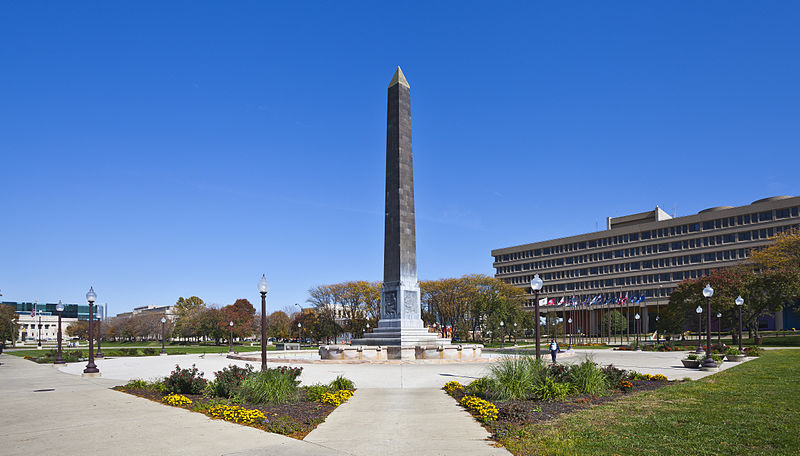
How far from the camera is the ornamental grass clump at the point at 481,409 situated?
37.9ft

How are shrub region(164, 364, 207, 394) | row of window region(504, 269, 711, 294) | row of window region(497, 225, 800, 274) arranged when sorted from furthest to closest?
row of window region(504, 269, 711, 294), row of window region(497, 225, 800, 274), shrub region(164, 364, 207, 394)

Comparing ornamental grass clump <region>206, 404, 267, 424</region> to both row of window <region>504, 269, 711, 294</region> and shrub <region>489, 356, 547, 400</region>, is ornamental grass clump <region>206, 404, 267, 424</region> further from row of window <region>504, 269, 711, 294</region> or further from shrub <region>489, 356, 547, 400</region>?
row of window <region>504, 269, 711, 294</region>

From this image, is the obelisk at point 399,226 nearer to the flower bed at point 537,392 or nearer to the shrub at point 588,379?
the flower bed at point 537,392

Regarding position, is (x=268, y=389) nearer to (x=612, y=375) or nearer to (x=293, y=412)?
(x=293, y=412)

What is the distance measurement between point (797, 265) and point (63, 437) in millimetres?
71988

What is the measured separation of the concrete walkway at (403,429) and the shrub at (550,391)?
213 centimetres

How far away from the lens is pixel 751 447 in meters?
8.72

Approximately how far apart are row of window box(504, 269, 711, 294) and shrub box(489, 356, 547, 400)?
316 feet

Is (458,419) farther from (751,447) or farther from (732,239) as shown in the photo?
(732,239)

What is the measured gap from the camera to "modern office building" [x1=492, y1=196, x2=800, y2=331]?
3789 inches

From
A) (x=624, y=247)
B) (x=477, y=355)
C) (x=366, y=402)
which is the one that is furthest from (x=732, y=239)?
Result: (x=366, y=402)

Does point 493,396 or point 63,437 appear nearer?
point 63,437

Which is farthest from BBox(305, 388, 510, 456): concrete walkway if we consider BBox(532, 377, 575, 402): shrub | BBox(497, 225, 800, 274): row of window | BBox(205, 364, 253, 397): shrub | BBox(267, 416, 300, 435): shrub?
BBox(497, 225, 800, 274): row of window

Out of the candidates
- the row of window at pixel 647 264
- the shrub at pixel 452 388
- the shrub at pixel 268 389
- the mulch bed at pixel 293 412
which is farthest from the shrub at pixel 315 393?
the row of window at pixel 647 264
